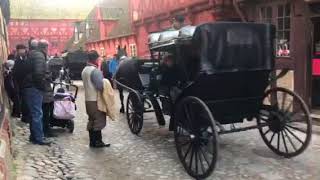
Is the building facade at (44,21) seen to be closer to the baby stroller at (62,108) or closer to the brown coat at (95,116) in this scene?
the baby stroller at (62,108)

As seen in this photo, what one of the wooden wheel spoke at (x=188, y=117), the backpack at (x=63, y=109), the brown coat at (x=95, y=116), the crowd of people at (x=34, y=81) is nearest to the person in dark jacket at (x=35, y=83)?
the crowd of people at (x=34, y=81)

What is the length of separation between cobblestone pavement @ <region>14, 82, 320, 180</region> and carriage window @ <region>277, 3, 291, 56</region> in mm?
3234

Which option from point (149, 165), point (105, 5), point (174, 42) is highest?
point (105, 5)

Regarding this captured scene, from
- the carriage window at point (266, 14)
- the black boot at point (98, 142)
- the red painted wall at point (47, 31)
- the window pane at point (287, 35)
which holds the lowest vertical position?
the black boot at point (98, 142)

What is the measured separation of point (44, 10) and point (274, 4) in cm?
5050

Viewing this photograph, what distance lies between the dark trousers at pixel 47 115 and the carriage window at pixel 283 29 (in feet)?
19.1

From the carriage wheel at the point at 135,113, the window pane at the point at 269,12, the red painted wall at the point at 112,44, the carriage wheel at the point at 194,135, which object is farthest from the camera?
the red painted wall at the point at 112,44

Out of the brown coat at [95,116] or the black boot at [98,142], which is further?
the black boot at [98,142]

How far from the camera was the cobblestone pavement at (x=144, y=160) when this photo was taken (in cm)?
649

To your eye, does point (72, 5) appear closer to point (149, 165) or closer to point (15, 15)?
point (15, 15)

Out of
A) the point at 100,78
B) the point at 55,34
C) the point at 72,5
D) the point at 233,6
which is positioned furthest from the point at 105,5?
the point at 100,78

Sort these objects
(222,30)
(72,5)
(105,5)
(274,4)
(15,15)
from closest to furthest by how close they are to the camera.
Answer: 1. (222,30)
2. (274,4)
3. (105,5)
4. (15,15)
5. (72,5)

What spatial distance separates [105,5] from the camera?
4338cm

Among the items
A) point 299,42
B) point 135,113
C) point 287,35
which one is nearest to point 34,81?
point 135,113
